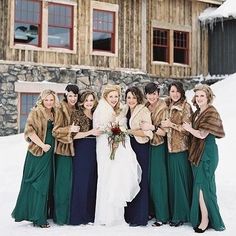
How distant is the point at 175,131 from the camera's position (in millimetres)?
5766

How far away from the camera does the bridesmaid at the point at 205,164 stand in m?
5.49

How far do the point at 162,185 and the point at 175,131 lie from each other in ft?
2.46

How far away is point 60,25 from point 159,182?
33.4 feet

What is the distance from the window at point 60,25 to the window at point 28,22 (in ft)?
1.42

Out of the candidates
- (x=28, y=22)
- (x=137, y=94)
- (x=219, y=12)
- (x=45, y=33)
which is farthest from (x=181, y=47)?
(x=137, y=94)

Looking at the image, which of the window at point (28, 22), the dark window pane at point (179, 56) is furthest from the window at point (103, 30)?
the dark window pane at point (179, 56)

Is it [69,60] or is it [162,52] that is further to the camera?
[162,52]

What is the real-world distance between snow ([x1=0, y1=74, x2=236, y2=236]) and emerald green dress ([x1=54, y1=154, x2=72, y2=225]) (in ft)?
0.50

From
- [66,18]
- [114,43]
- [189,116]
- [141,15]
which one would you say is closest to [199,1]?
[141,15]

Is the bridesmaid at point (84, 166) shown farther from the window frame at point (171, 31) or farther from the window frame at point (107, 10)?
the window frame at point (171, 31)

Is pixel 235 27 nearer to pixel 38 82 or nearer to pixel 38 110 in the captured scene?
pixel 38 82

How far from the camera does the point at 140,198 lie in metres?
5.80

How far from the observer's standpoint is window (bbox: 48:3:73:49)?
48.0ft

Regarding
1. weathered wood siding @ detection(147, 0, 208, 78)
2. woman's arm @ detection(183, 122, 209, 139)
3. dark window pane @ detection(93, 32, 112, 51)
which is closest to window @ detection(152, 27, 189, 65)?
weathered wood siding @ detection(147, 0, 208, 78)
